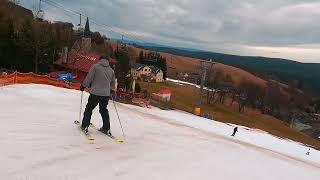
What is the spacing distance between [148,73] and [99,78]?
123m

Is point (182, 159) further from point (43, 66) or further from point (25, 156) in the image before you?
point (43, 66)

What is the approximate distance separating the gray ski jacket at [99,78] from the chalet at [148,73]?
116882 mm

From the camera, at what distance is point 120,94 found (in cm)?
3856

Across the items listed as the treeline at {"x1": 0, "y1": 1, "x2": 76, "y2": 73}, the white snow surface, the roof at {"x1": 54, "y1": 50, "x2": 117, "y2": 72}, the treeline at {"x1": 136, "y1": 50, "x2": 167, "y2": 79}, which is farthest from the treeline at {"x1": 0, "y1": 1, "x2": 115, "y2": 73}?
the treeline at {"x1": 136, "y1": 50, "x2": 167, "y2": 79}

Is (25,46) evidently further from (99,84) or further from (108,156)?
(108,156)

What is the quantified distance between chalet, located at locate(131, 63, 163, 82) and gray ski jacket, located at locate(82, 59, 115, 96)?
11688cm

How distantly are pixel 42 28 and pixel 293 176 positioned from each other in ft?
190

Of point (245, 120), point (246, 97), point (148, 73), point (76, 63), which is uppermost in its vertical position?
point (76, 63)

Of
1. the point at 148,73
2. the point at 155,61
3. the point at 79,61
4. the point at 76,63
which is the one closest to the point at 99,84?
the point at 76,63

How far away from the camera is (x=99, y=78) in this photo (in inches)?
365

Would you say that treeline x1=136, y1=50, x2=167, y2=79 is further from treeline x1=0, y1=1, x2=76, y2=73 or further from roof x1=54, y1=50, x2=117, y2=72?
treeline x1=0, y1=1, x2=76, y2=73

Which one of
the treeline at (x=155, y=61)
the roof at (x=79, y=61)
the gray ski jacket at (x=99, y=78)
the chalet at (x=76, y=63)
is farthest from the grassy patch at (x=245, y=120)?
the gray ski jacket at (x=99, y=78)

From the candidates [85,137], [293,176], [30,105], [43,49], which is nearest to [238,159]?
[293,176]

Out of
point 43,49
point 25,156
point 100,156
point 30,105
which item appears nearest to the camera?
point 25,156
